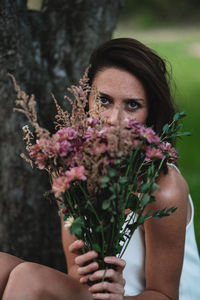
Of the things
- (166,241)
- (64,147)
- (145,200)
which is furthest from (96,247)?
(166,241)

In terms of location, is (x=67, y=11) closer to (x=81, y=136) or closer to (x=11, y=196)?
(x=11, y=196)

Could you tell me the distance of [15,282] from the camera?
7.14ft

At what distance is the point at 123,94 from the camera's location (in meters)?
2.41

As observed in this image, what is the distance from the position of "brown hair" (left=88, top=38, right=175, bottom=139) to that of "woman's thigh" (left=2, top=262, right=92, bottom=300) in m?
0.97

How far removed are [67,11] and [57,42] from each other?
239mm

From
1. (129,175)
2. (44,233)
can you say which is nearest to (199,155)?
(44,233)

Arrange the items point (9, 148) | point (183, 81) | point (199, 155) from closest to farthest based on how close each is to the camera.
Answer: point (9, 148) → point (199, 155) → point (183, 81)

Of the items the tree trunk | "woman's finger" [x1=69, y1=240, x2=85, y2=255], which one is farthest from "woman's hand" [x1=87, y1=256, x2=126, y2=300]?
the tree trunk

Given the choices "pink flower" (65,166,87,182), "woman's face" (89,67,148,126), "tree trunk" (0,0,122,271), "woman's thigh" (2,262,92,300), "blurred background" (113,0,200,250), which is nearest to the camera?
"pink flower" (65,166,87,182)

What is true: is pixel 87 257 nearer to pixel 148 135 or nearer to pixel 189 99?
pixel 148 135

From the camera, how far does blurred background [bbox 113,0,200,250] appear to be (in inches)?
256

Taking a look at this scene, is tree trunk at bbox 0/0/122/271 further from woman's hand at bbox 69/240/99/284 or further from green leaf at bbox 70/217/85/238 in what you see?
green leaf at bbox 70/217/85/238

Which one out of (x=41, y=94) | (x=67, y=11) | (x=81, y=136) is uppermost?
(x=67, y=11)

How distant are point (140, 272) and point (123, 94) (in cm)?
98
